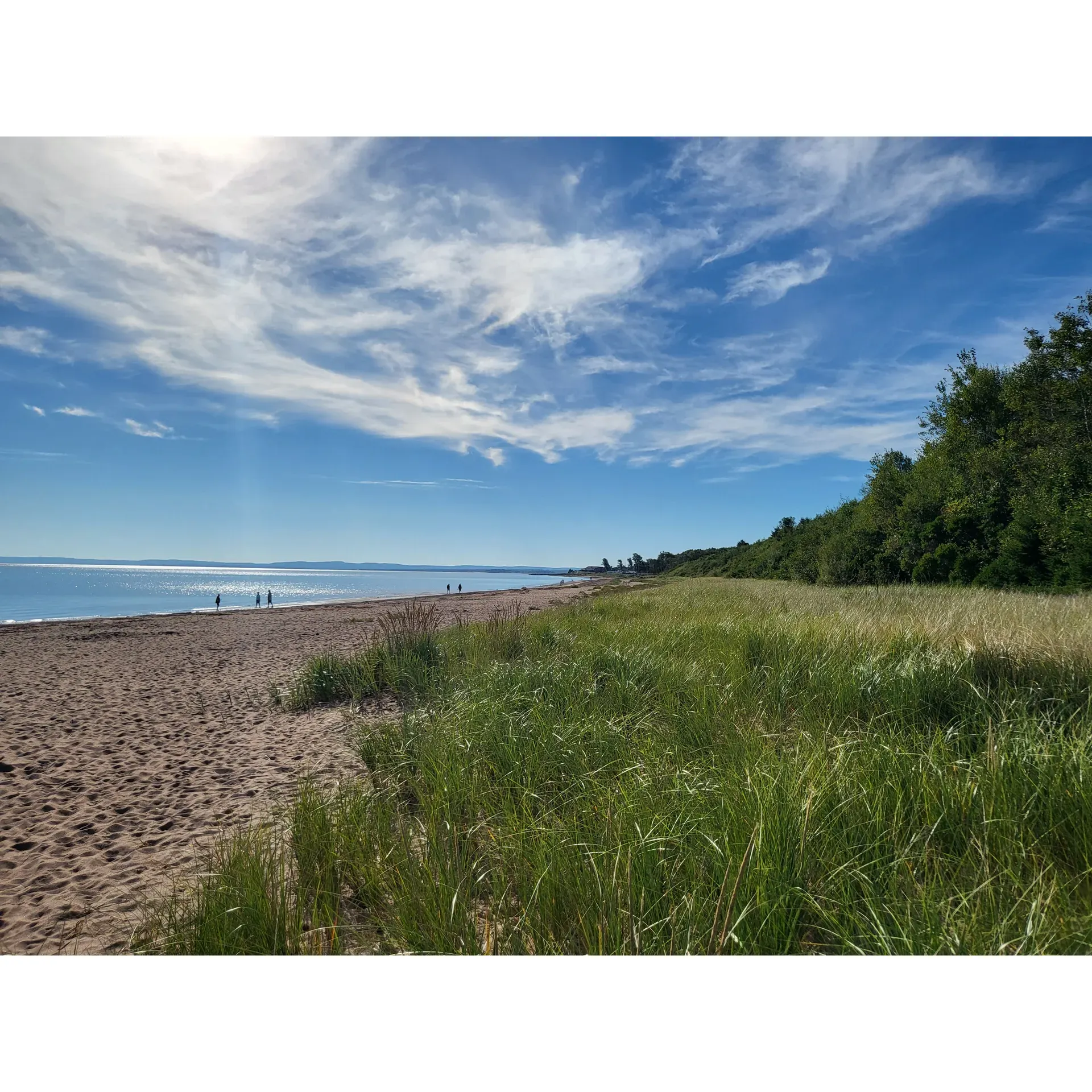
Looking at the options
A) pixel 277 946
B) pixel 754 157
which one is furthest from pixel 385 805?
pixel 754 157

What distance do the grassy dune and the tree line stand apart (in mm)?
12575

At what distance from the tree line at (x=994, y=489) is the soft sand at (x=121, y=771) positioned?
15715mm

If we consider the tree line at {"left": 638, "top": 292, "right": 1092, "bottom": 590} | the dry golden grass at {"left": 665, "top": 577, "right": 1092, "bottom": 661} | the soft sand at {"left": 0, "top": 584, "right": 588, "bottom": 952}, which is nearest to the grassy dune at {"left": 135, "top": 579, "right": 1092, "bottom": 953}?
the dry golden grass at {"left": 665, "top": 577, "right": 1092, "bottom": 661}

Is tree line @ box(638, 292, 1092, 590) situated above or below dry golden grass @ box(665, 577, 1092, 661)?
above

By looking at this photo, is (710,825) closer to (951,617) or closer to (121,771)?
(121,771)

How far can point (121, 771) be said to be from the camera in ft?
16.1

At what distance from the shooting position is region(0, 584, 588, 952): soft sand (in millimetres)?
2834

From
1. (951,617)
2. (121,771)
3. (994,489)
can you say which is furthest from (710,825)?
(994,489)

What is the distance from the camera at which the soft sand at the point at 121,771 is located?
283 centimetres

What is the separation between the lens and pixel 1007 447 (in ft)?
57.6

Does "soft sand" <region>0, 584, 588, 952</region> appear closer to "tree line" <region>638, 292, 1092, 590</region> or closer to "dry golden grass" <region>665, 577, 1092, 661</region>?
"dry golden grass" <region>665, 577, 1092, 661</region>
